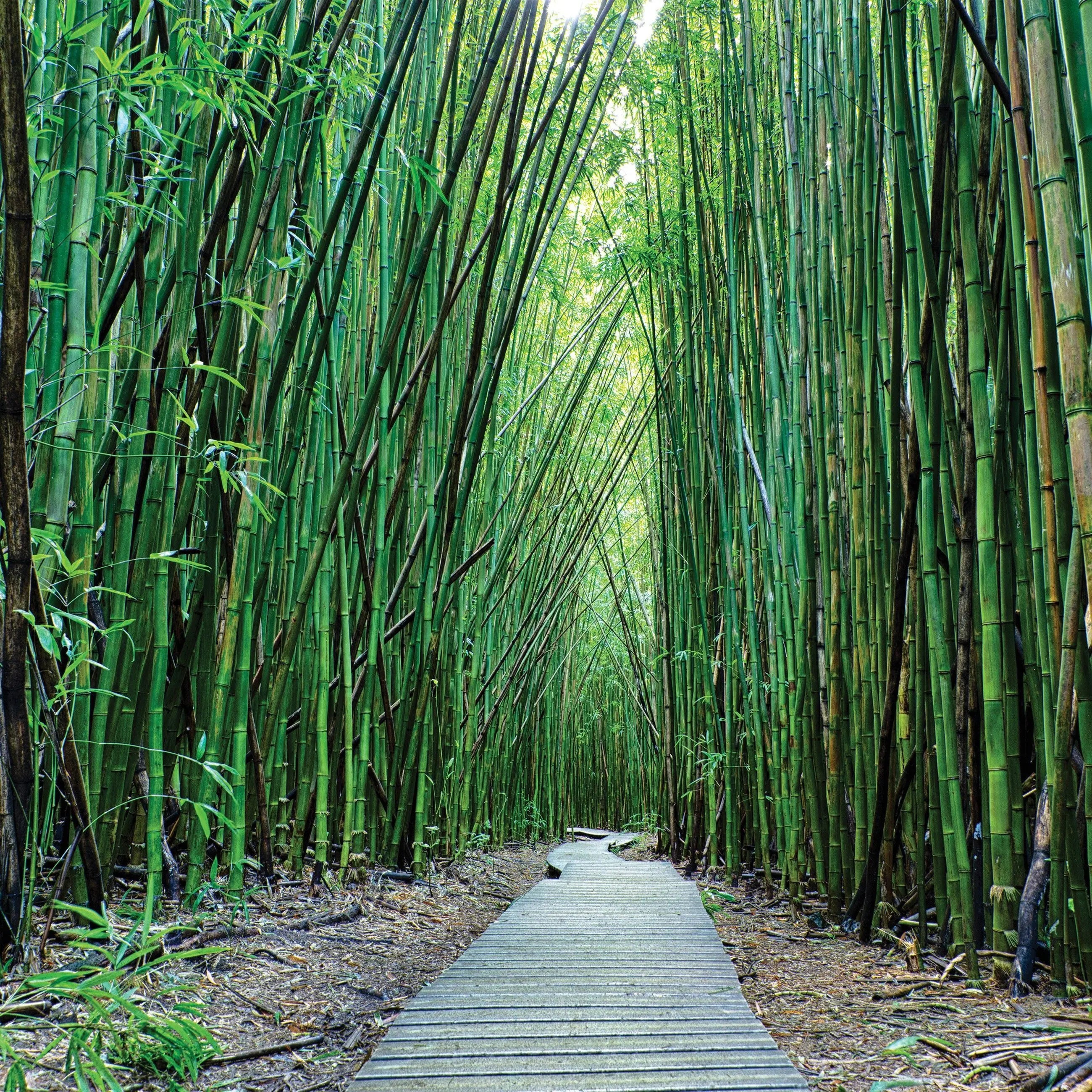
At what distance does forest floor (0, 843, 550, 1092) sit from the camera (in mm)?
825

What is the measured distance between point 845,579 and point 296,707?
1289 millimetres

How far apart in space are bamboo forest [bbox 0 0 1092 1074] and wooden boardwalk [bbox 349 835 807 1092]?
357 millimetres

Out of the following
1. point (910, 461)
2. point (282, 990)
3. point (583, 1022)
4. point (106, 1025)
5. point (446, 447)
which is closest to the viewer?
point (106, 1025)

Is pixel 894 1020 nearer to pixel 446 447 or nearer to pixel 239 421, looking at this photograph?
pixel 239 421

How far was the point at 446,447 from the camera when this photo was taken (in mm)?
2527

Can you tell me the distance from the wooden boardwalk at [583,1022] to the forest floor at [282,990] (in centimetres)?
9

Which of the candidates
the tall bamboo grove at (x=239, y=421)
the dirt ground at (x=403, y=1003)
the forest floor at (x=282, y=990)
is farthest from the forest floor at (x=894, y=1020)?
the tall bamboo grove at (x=239, y=421)

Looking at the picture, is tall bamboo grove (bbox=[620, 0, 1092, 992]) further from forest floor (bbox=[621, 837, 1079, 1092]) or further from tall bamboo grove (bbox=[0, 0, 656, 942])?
tall bamboo grove (bbox=[0, 0, 656, 942])

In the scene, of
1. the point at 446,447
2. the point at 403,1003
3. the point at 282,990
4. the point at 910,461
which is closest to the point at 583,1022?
the point at 403,1003

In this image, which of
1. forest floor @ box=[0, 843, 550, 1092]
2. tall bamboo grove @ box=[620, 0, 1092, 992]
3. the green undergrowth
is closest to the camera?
the green undergrowth

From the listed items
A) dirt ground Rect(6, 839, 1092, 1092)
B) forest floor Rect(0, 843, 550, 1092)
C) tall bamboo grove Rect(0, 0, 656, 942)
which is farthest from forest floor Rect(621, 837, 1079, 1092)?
tall bamboo grove Rect(0, 0, 656, 942)

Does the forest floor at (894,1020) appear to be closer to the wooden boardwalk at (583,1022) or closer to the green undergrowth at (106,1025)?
the wooden boardwalk at (583,1022)

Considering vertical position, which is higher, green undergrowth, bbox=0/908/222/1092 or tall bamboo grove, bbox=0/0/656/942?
tall bamboo grove, bbox=0/0/656/942

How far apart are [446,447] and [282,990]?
1.65m
